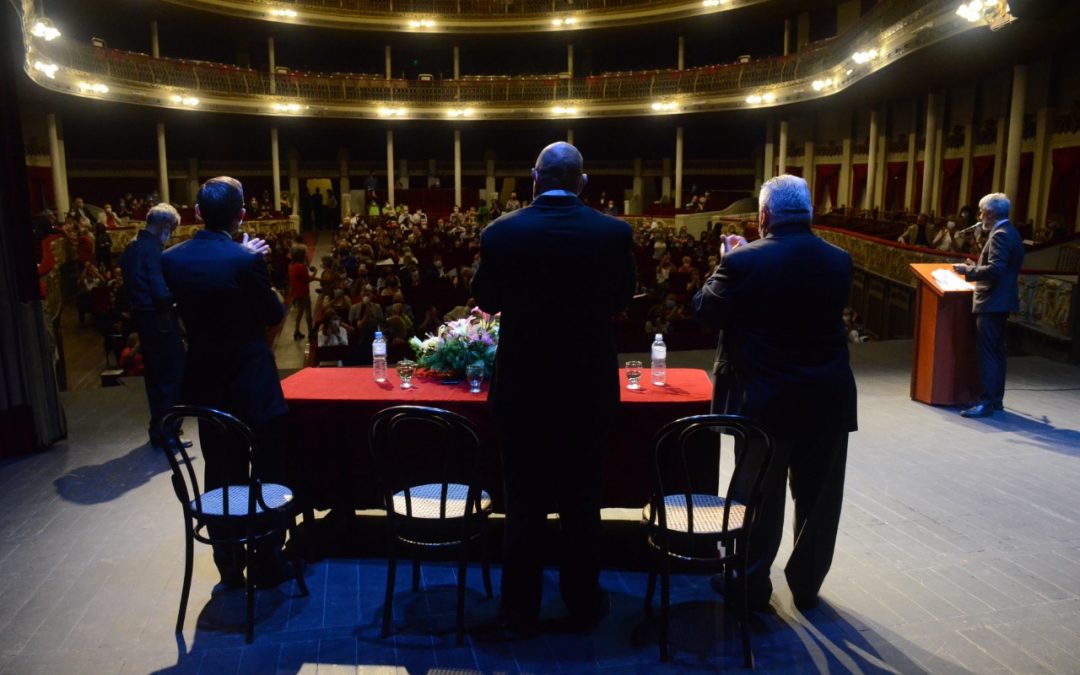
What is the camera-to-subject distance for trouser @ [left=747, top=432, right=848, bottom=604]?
3.04 meters

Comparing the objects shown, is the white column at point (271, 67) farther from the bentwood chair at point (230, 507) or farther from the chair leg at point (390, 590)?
the chair leg at point (390, 590)

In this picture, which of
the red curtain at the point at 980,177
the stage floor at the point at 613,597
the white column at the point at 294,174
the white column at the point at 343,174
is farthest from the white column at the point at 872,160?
the white column at the point at 294,174

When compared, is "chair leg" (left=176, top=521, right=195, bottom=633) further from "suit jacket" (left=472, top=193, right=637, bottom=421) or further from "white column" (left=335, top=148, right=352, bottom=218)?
"white column" (left=335, top=148, right=352, bottom=218)

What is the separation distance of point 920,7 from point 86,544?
1407 centimetres

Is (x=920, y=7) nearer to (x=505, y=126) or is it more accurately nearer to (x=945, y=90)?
(x=945, y=90)

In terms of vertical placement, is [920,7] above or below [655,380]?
above

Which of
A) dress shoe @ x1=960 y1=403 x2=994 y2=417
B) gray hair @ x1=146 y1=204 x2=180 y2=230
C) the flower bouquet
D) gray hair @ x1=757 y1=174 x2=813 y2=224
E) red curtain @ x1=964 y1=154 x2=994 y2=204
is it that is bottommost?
dress shoe @ x1=960 y1=403 x2=994 y2=417

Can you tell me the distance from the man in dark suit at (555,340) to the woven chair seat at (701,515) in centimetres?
27

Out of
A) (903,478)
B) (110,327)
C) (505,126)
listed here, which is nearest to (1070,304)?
(903,478)

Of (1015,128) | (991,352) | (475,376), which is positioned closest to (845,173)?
(1015,128)

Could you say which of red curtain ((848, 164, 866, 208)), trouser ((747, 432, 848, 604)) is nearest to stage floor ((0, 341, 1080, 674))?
trouser ((747, 432, 848, 604))

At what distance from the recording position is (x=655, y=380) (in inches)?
148

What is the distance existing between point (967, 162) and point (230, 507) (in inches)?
713

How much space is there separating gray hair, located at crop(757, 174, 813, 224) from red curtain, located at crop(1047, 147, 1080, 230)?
43.6 ft
